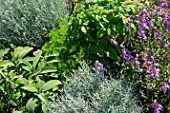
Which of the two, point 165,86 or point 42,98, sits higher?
point 165,86

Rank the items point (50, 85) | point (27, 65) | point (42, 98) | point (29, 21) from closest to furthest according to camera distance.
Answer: point (42, 98)
point (50, 85)
point (27, 65)
point (29, 21)

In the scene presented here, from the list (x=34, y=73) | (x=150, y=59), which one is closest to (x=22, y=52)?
(x=34, y=73)

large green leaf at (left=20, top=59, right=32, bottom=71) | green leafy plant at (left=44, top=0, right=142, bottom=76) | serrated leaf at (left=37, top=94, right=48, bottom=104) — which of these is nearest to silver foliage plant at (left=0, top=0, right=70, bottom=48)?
green leafy plant at (left=44, top=0, right=142, bottom=76)

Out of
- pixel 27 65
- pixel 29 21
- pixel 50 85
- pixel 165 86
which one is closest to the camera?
pixel 165 86

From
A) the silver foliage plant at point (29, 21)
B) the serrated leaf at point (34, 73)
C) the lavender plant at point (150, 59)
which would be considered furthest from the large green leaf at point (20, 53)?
the lavender plant at point (150, 59)

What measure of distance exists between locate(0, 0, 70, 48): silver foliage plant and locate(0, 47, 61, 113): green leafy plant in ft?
2.39

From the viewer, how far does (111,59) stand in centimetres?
350

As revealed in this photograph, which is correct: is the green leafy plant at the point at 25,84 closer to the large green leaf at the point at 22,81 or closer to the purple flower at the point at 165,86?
the large green leaf at the point at 22,81

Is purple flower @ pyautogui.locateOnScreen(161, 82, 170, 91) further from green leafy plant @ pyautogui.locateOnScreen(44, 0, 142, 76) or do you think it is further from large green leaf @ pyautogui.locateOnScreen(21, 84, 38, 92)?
large green leaf @ pyautogui.locateOnScreen(21, 84, 38, 92)

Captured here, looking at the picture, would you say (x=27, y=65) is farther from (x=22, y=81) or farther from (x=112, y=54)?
(x=112, y=54)

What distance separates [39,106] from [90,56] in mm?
710

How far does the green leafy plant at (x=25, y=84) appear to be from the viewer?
10.2 feet

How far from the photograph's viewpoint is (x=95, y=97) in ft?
9.67

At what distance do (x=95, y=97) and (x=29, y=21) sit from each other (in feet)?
5.47
